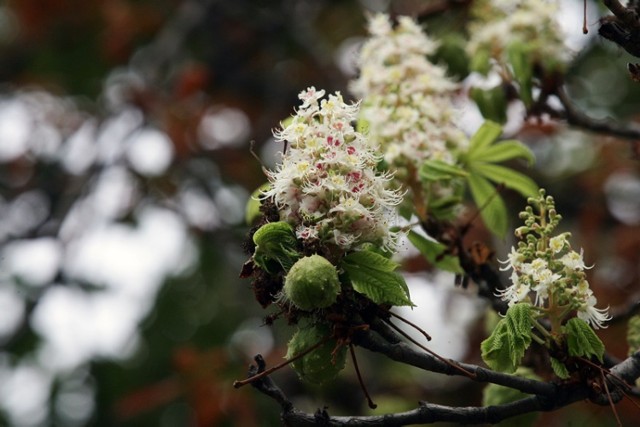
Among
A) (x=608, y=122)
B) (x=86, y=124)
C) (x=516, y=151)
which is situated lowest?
(x=516, y=151)

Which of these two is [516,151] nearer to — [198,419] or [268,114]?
[198,419]

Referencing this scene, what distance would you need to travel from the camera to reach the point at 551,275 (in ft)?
8.41

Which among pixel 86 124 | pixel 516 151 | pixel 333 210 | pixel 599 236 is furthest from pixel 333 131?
pixel 86 124

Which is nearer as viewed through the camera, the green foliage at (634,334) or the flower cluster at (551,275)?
the flower cluster at (551,275)

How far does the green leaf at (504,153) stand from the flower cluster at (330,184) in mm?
1062

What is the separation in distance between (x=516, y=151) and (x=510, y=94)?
1.99 feet

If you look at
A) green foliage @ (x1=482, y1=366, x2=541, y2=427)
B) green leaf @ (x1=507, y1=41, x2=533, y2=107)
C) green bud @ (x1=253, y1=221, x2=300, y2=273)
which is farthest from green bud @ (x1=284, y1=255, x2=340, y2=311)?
green leaf @ (x1=507, y1=41, x2=533, y2=107)

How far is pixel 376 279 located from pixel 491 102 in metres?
1.87

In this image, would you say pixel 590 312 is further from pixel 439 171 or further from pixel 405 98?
pixel 405 98

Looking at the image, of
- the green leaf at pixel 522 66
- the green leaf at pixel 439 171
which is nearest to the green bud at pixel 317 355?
the green leaf at pixel 439 171

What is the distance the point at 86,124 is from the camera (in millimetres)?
9133

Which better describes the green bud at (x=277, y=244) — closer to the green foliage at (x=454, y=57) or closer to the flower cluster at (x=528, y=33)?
the flower cluster at (x=528, y=33)

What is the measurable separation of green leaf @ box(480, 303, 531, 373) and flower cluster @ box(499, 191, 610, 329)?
0.06 metres

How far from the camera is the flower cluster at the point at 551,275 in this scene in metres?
2.56
